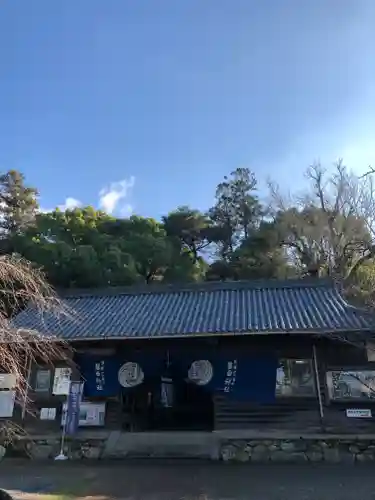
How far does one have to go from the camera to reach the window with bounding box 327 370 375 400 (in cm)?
1262

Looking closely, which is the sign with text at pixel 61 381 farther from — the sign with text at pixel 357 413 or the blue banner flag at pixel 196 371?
the sign with text at pixel 357 413

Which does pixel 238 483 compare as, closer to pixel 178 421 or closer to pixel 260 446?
pixel 260 446

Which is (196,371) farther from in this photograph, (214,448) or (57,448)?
(57,448)

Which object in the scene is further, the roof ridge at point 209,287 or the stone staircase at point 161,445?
the roof ridge at point 209,287

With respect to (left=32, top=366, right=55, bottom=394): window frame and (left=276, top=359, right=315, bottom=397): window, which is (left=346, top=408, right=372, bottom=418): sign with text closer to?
(left=276, top=359, right=315, bottom=397): window

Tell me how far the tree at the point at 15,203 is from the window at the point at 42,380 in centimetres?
2076

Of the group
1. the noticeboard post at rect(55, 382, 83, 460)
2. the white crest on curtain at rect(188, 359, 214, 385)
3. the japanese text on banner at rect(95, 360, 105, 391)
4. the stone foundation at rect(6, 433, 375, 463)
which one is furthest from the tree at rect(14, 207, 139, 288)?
the white crest on curtain at rect(188, 359, 214, 385)

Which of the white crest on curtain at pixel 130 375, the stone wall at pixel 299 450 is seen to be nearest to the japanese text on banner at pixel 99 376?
the white crest on curtain at pixel 130 375

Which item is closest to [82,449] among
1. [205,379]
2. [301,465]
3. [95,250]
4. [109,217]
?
[205,379]

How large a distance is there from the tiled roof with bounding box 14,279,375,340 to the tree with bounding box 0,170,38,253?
60.8 ft

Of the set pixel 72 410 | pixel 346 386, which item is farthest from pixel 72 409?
pixel 346 386

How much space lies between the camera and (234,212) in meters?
37.4

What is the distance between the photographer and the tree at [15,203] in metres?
34.5

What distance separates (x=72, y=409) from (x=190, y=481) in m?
4.62
